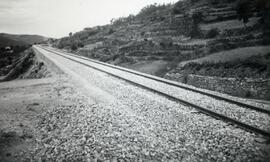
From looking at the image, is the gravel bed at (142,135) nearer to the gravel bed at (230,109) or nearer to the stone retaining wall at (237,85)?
the gravel bed at (230,109)

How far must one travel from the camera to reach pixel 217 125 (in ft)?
24.0

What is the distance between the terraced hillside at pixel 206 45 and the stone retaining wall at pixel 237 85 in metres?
0.05

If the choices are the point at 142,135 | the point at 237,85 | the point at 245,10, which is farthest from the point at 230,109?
the point at 245,10

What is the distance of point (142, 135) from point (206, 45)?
19.8 m

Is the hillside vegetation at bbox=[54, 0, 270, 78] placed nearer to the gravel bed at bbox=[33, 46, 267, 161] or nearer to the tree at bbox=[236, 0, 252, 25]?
the tree at bbox=[236, 0, 252, 25]

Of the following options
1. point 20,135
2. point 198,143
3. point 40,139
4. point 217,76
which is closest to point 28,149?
point 40,139

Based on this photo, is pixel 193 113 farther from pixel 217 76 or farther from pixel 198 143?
pixel 217 76

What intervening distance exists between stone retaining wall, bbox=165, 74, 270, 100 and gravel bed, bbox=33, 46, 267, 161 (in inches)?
181

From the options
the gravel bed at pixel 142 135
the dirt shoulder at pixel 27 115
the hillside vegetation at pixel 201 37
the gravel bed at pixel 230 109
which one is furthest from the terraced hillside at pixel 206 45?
the dirt shoulder at pixel 27 115

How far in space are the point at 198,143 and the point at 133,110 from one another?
3.68 metres

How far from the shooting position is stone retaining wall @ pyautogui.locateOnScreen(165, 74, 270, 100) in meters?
11.5

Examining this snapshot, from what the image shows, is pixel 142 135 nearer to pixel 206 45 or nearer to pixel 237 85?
pixel 237 85

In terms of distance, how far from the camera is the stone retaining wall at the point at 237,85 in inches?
452

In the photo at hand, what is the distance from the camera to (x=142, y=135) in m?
6.87
